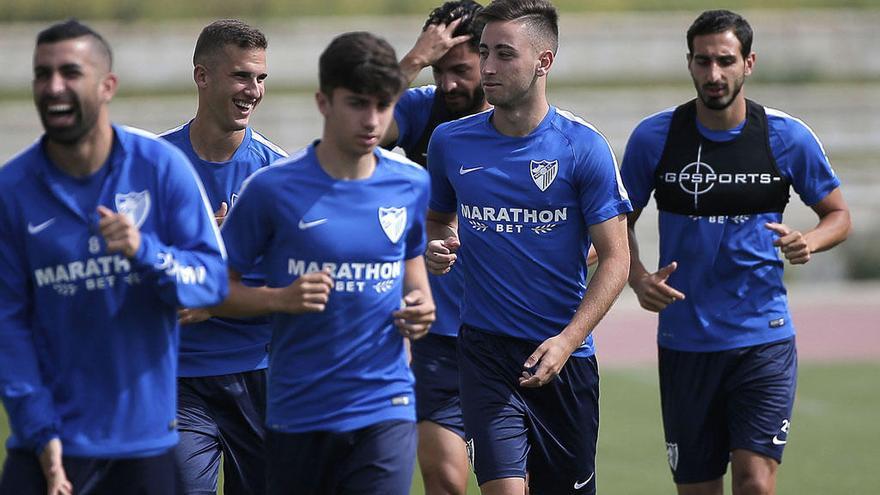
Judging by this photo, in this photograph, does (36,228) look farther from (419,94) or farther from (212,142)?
(419,94)

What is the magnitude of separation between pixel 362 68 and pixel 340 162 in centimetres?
37

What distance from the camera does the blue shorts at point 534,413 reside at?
20.3 feet

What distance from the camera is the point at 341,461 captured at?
5004 millimetres

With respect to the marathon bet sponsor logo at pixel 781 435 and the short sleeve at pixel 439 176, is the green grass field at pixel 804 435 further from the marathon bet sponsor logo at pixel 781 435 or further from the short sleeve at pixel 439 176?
the short sleeve at pixel 439 176

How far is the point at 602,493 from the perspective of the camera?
30.9ft

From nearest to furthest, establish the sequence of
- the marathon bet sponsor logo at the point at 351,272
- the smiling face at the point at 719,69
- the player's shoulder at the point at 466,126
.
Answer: the marathon bet sponsor logo at the point at 351,272, the player's shoulder at the point at 466,126, the smiling face at the point at 719,69

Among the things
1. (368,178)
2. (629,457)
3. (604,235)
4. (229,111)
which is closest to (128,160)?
(368,178)

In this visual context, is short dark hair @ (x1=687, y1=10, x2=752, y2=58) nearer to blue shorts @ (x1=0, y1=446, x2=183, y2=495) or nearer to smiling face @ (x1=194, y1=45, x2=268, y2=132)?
smiling face @ (x1=194, y1=45, x2=268, y2=132)

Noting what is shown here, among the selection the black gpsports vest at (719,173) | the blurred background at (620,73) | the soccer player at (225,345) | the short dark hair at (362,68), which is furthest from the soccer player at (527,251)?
the blurred background at (620,73)

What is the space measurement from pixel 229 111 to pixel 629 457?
5.33m

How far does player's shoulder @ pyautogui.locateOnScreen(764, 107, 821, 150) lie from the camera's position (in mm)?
6992

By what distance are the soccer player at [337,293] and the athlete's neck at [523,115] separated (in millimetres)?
1303

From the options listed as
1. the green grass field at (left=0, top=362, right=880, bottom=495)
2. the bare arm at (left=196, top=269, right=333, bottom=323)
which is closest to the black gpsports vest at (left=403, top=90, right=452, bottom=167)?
the bare arm at (left=196, top=269, right=333, bottom=323)

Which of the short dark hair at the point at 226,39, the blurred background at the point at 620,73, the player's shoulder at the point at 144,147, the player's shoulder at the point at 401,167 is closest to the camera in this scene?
the player's shoulder at the point at 144,147
